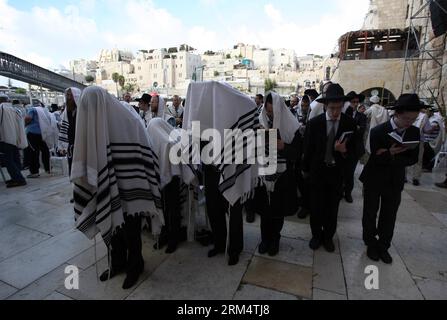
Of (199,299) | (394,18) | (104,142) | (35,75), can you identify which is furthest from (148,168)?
(394,18)

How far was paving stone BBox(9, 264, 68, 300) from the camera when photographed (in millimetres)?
2229

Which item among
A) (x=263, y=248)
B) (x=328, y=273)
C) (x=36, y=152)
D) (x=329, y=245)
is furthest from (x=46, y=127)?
(x=328, y=273)

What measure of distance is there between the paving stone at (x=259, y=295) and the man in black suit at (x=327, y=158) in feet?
3.03

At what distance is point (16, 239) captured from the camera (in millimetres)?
3225

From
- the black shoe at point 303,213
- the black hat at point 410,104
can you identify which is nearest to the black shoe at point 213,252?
the black shoe at point 303,213

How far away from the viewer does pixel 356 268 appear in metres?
2.61

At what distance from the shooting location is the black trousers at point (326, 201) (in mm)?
2834

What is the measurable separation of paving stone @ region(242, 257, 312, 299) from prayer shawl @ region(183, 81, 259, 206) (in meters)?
0.69

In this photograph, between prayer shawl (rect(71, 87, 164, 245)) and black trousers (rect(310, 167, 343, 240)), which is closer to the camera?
prayer shawl (rect(71, 87, 164, 245))

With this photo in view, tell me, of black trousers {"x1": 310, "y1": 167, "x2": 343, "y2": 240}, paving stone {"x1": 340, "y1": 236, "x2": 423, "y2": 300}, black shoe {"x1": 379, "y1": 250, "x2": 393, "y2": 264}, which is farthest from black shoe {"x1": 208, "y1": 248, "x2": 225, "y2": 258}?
black shoe {"x1": 379, "y1": 250, "x2": 393, "y2": 264}

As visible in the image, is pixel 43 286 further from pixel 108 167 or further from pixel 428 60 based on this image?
pixel 428 60

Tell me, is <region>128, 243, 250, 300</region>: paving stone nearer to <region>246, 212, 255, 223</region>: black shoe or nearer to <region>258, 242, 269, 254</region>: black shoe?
Answer: <region>258, 242, 269, 254</region>: black shoe

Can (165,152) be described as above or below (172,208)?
above

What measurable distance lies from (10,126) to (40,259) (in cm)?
393
